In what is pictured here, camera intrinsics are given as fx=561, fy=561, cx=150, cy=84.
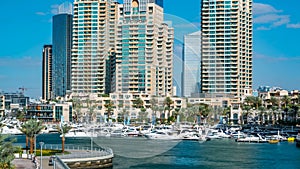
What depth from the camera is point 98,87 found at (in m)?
107

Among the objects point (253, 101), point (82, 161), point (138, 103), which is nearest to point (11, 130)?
point (138, 103)

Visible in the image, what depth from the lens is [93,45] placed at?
10844 centimetres

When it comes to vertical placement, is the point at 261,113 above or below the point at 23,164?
above

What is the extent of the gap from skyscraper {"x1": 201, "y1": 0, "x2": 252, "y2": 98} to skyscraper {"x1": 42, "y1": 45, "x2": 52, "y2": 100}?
79633 mm

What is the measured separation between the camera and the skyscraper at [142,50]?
8156 centimetres

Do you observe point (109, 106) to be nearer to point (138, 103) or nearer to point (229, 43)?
point (138, 103)

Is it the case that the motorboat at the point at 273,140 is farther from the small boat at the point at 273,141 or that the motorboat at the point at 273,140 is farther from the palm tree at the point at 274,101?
the palm tree at the point at 274,101

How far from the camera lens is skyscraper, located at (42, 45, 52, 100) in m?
174

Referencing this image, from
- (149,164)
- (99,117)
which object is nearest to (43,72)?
(99,117)

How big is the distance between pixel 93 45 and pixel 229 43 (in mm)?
26036

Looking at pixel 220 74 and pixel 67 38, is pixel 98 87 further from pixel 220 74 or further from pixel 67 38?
pixel 67 38

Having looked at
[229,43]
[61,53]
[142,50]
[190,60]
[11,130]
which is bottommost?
[11,130]

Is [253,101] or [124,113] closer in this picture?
[124,113]

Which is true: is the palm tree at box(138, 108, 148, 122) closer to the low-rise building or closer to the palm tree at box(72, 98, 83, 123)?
the palm tree at box(72, 98, 83, 123)
